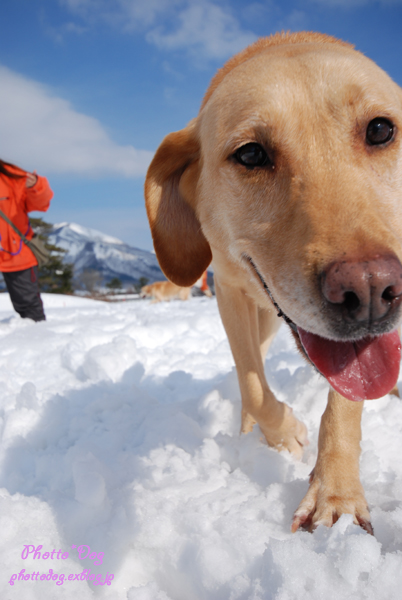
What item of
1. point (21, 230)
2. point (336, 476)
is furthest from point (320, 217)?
point (21, 230)

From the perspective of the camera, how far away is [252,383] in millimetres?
2148

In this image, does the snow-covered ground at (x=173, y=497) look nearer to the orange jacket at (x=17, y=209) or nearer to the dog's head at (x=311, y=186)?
the dog's head at (x=311, y=186)

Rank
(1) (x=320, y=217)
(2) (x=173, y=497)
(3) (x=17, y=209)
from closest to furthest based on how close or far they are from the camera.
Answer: (1) (x=320, y=217)
(2) (x=173, y=497)
(3) (x=17, y=209)

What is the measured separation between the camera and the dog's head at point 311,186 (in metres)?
1.14

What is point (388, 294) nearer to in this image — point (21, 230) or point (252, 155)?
point (252, 155)

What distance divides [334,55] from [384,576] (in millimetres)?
1941

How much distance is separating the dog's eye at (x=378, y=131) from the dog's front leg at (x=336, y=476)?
1.07m

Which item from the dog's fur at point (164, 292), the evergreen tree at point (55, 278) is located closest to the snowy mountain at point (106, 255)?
the evergreen tree at point (55, 278)

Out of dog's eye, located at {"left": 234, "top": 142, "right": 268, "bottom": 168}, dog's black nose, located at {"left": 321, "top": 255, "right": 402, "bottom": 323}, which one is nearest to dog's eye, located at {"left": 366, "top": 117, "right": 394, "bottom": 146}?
dog's eye, located at {"left": 234, "top": 142, "right": 268, "bottom": 168}

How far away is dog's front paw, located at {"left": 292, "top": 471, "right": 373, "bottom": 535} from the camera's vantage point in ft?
4.90

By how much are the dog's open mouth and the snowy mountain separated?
314ft

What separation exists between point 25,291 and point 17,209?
1183 millimetres

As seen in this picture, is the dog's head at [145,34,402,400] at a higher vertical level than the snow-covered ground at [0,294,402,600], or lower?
higher

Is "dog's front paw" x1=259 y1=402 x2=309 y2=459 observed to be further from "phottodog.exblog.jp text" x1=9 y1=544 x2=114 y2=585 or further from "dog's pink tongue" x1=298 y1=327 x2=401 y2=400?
"phottodog.exblog.jp text" x1=9 y1=544 x2=114 y2=585
